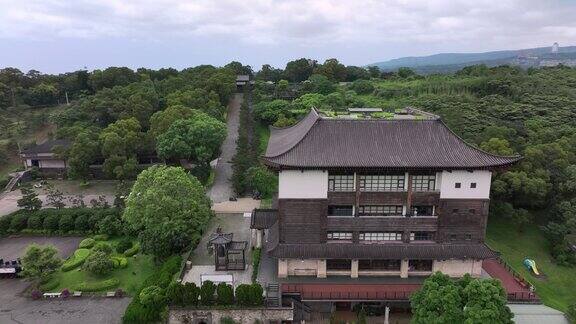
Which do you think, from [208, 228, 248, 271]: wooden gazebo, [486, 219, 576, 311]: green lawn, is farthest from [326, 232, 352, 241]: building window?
[486, 219, 576, 311]: green lawn

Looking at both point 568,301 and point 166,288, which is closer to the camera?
point 166,288

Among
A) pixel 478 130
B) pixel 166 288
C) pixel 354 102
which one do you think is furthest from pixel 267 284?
pixel 354 102

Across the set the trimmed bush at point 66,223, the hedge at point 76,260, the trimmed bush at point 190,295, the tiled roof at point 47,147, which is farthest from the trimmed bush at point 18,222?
the trimmed bush at point 190,295

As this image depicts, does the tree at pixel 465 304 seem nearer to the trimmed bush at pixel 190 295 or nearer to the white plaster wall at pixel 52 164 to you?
the trimmed bush at pixel 190 295

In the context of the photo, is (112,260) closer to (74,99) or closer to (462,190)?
(462,190)

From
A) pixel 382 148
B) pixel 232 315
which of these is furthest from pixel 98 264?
pixel 382 148

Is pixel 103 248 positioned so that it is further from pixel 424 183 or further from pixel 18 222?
pixel 424 183
